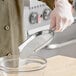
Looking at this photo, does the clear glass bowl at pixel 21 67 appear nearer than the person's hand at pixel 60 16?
Yes

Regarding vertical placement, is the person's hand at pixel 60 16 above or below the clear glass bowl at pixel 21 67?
above

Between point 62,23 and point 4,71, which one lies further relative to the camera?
point 62,23

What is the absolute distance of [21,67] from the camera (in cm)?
77

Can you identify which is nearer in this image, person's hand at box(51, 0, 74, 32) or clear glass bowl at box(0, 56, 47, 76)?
clear glass bowl at box(0, 56, 47, 76)

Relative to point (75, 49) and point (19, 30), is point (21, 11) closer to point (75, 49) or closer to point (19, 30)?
point (19, 30)

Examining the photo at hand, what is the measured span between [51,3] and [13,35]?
0.24m

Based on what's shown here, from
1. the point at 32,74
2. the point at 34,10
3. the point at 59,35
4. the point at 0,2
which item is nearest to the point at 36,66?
the point at 32,74

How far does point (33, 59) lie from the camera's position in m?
0.87

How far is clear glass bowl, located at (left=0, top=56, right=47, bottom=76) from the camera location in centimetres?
74

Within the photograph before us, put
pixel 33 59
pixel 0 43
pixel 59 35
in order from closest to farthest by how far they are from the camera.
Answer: pixel 33 59 → pixel 0 43 → pixel 59 35

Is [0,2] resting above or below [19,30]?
above

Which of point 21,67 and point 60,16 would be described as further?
point 60,16

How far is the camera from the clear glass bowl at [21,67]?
0.74 m

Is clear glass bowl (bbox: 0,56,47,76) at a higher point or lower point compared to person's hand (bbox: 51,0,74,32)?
lower
